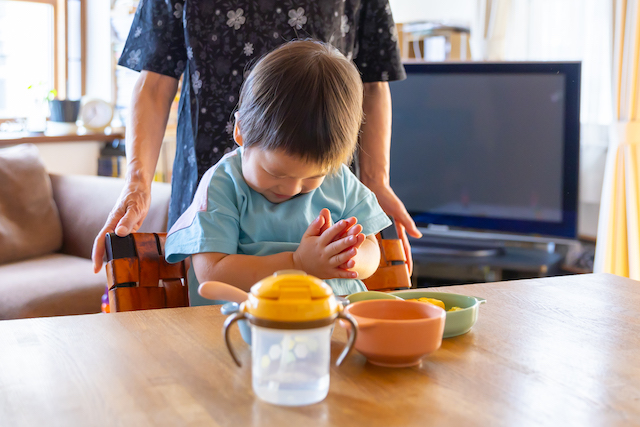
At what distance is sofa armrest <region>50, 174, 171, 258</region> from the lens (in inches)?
106

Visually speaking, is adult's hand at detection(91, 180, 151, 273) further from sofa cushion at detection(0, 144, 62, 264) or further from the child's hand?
sofa cushion at detection(0, 144, 62, 264)

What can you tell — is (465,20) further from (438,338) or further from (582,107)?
(438,338)

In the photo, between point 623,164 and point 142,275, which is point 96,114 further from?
point 142,275

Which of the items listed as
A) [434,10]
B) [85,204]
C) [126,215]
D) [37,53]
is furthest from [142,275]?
[37,53]

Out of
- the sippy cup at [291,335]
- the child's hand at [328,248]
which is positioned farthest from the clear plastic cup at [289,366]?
the child's hand at [328,248]

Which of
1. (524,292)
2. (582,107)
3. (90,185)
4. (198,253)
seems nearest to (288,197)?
(198,253)

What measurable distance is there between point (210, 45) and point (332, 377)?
0.83 meters

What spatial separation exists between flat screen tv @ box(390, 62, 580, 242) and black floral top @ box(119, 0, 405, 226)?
5.39 ft

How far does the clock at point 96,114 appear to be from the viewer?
12.5 ft

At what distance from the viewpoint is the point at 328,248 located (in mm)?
812

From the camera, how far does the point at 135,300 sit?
99 centimetres

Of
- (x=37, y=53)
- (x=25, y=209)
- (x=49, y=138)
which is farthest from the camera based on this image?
(x=37, y=53)

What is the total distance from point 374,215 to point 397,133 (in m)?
1.90

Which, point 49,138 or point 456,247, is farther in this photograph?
point 49,138
